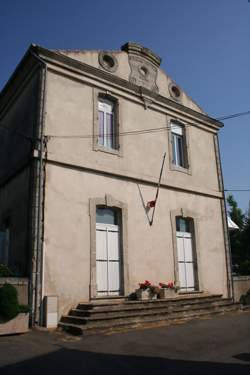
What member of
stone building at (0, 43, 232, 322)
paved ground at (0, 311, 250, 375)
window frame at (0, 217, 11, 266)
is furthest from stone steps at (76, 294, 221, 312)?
window frame at (0, 217, 11, 266)

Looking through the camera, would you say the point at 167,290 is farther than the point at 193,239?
No

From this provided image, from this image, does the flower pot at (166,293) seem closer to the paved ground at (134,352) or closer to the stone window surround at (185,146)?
the paved ground at (134,352)

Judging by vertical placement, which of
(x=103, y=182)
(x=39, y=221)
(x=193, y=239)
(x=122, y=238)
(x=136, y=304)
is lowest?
(x=136, y=304)

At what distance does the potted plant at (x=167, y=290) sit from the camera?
9828 mm

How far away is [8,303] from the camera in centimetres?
702

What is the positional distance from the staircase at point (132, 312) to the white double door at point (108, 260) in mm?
421

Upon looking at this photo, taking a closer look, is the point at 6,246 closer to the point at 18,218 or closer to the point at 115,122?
the point at 18,218

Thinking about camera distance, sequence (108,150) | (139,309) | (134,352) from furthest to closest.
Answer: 1. (108,150)
2. (139,309)
3. (134,352)

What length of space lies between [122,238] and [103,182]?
1.59 meters

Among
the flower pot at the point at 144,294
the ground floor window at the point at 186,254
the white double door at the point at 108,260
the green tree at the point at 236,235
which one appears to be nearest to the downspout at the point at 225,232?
the ground floor window at the point at 186,254

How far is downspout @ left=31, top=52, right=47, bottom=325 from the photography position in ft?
25.8

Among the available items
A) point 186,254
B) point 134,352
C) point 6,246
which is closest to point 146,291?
point 186,254

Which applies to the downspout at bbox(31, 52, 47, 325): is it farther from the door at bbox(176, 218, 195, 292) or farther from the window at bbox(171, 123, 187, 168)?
the window at bbox(171, 123, 187, 168)

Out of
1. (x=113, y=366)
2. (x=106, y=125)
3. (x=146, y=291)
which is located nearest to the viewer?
(x=113, y=366)
